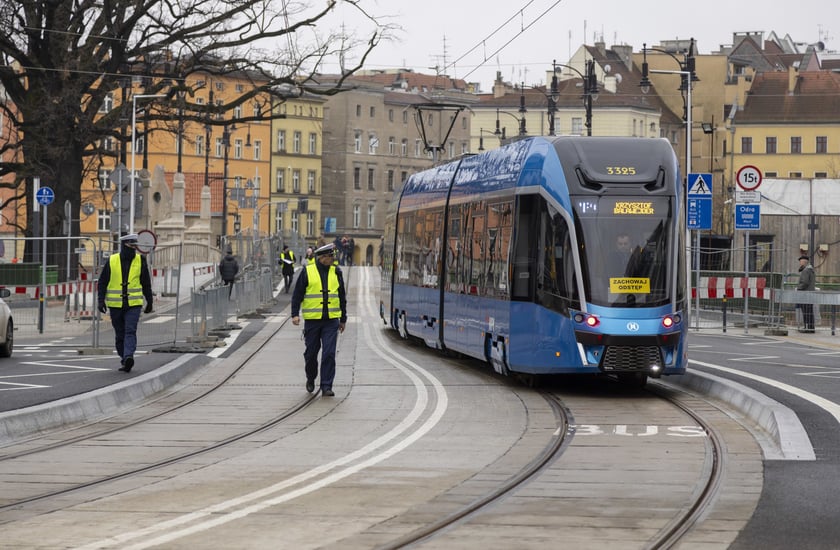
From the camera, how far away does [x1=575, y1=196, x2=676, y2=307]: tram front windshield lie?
61.1ft

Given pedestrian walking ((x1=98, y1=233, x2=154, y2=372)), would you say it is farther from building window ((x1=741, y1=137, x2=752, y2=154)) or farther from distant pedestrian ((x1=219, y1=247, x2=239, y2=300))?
building window ((x1=741, y1=137, x2=752, y2=154))

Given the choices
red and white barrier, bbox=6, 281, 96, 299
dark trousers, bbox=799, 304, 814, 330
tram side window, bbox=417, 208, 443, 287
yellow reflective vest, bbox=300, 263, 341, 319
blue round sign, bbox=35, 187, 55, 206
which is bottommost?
dark trousers, bbox=799, 304, 814, 330

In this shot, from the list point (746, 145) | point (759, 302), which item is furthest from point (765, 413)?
point (746, 145)

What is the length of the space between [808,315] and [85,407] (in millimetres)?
23025

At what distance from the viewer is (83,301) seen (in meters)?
35.4

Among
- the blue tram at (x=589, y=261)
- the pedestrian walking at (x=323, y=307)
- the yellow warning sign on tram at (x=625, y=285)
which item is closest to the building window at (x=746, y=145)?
the blue tram at (x=589, y=261)

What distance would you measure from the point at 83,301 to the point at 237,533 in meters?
26.9

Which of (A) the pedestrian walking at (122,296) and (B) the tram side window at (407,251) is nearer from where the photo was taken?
(A) the pedestrian walking at (122,296)

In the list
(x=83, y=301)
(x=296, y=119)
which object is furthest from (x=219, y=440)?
(x=296, y=119)

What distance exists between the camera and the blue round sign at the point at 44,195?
4438 centimetres

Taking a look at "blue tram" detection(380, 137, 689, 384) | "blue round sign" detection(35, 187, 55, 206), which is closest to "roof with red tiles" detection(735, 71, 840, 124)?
"blue round sign" detection(35, 187, 55, 206)

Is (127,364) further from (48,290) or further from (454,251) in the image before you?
(48,290)

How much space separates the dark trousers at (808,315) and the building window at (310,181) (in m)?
120

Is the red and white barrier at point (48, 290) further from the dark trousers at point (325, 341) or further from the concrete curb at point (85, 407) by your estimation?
the dark trousers at point (325, 341)
